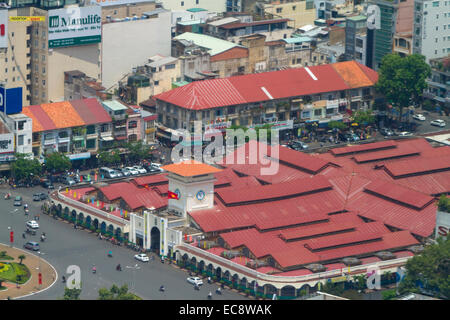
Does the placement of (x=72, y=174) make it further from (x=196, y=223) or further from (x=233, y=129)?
(x=196, y=223)

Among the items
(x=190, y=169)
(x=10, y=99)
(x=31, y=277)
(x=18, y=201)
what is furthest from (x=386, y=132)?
(x=31, y=277)

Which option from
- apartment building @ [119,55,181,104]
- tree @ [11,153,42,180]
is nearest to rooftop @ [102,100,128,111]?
apartment building @ [119,55,181,104]

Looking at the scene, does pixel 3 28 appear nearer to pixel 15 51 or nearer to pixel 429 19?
pixel 15 51

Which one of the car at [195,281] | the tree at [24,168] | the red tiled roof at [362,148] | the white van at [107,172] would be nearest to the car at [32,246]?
the car at [195,281]

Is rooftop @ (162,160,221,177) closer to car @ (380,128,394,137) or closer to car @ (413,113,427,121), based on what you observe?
car @ (380,128,394,137)

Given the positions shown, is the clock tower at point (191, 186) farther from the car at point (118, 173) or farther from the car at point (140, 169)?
the car at point (140, 169)

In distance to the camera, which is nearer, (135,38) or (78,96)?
(78,96)

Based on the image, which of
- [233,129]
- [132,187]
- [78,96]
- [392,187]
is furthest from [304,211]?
[78,96]
